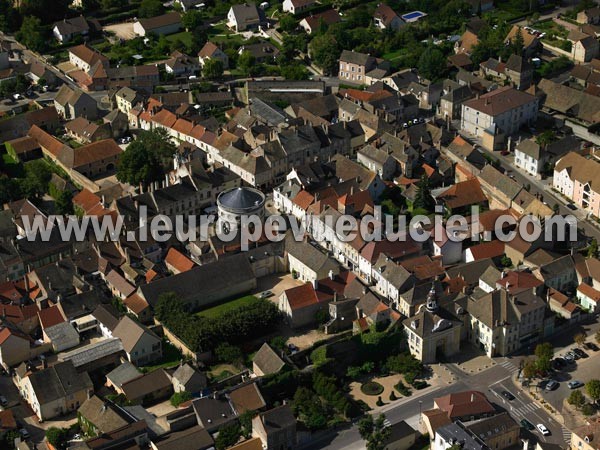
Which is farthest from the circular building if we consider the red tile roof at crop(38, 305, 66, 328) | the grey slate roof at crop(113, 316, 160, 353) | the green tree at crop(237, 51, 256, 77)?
the green tree at crop(237, 51, 256, 77)

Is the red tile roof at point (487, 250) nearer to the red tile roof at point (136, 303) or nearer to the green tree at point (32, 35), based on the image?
the red tile roof at point (136, 303)

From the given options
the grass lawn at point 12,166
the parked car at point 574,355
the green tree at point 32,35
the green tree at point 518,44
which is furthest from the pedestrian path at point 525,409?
the green tree at point 32,35

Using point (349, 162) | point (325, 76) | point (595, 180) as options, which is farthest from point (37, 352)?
point (325, 76)

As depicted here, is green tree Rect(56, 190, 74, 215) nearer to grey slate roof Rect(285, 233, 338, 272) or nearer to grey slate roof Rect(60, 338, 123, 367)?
grey slate roof Rect(60, 338, 123, 367)

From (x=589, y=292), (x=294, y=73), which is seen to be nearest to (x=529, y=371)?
(x=589, y=292)

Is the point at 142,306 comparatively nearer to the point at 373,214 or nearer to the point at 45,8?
the point at 373,214

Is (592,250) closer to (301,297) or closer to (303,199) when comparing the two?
(303,199)

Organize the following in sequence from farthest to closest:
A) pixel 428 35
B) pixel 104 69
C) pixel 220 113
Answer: pixel 428 35, pixel 104 69, pixel 220 113
